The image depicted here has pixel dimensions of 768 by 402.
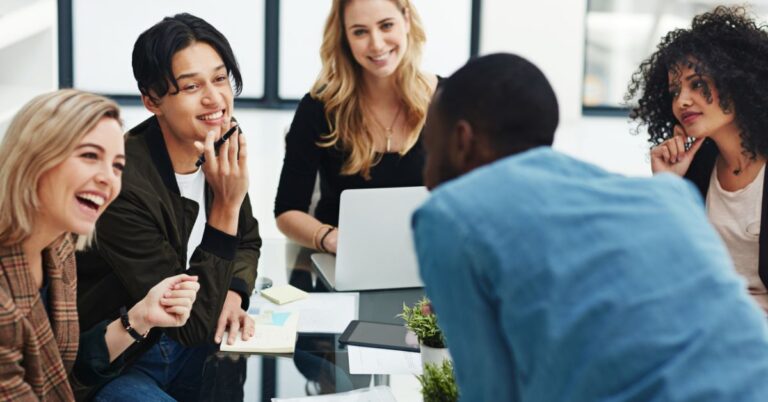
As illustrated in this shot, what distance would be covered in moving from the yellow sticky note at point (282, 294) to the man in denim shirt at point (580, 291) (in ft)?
3.54

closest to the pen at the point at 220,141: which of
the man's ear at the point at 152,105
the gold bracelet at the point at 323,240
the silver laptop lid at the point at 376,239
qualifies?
the man's ear at the point at 152,105

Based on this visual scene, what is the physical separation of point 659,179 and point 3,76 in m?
5.57

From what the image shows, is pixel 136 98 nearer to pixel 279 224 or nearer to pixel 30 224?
pixel 279 224

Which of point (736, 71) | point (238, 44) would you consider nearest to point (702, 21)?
point (736, 71)

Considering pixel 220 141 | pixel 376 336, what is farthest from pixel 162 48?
pixel 376 336

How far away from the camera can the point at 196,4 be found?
7.34m

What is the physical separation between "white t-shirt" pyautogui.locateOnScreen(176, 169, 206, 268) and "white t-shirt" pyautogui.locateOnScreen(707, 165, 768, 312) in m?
1.29

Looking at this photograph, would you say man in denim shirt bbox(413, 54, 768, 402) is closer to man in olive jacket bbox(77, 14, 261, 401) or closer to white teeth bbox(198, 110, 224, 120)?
man in olive jacket bbox(77, 14, 261, 401)

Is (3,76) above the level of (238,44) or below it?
below

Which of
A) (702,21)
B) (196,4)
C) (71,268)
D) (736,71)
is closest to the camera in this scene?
(71,268)

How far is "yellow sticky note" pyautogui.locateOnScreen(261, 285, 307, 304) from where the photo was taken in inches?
80.2

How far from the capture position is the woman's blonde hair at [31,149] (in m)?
1.36

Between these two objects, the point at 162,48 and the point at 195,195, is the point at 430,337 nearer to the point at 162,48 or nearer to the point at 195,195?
the point at 195,195

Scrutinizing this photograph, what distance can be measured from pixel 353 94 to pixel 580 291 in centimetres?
183
